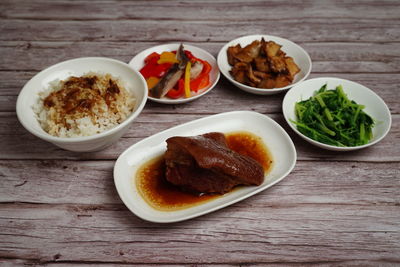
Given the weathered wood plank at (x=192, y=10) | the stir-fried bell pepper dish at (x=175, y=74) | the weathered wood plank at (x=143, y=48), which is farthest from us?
the weathered wood plank at (x=192, y=10)

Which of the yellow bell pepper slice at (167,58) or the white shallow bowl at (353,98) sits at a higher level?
the yellow bell pepper slice at (167,58)

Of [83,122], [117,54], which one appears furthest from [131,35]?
[83,122]

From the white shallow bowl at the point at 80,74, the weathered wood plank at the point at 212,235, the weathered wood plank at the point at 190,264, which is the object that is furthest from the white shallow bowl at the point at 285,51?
the weathered wood plank at the point at 190,264

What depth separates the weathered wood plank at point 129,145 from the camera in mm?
3012

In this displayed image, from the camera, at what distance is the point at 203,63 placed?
3.75 metres

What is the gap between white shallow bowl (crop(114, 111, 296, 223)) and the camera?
2404 millimetres

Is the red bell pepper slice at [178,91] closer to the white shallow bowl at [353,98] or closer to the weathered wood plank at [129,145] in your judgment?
the weathered wood plank at [129,145]

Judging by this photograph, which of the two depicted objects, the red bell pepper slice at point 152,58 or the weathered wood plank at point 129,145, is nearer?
the weathered wood plank at point 129,145

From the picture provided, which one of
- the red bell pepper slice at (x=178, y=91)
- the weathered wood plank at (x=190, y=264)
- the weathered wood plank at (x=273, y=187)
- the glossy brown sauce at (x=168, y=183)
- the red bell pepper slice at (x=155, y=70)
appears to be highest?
the red bell pepper slice at (x=155, y=70)

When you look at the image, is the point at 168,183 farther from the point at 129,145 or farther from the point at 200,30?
the point at 200,30

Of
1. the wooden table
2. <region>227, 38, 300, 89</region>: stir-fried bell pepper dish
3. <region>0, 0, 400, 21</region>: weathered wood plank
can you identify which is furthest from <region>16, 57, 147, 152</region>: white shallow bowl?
<region>0, 0, 400, 21</region>: weathered wood plank

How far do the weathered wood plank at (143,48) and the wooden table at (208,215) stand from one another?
0.05 feet

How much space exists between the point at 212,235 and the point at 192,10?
3736mm

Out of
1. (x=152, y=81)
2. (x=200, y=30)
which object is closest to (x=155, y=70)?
(x=152, y=81)
